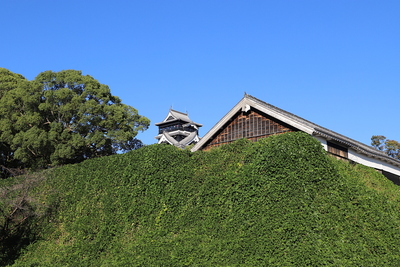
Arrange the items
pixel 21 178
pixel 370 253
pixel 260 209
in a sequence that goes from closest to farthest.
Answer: pixel 370 253 < pixel 260 209 < pixel 21 178

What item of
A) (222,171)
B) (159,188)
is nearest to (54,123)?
(159,188)

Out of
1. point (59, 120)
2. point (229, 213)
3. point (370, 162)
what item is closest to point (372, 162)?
point (370, 162)

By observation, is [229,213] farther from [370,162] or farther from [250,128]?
[370,162]

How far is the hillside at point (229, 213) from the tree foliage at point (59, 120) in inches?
259

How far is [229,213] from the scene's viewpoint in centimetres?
1247

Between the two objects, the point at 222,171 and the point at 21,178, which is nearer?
the point at 222,171

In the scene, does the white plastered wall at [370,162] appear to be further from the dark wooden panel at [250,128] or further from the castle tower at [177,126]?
the castle tower at [177,126]

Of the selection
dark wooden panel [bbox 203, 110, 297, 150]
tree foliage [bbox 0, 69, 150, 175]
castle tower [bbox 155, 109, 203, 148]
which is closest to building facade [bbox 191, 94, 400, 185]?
dark wooden panel [bbox 203, 110, 297, 150]

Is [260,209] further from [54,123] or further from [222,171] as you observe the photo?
[54,123]

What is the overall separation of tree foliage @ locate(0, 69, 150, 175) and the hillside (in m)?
6.58

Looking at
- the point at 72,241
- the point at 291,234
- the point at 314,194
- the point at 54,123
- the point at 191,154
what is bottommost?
the point at 72,241

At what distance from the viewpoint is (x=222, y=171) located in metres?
13.5

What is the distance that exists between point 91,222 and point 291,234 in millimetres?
8557

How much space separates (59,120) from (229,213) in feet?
47.8
